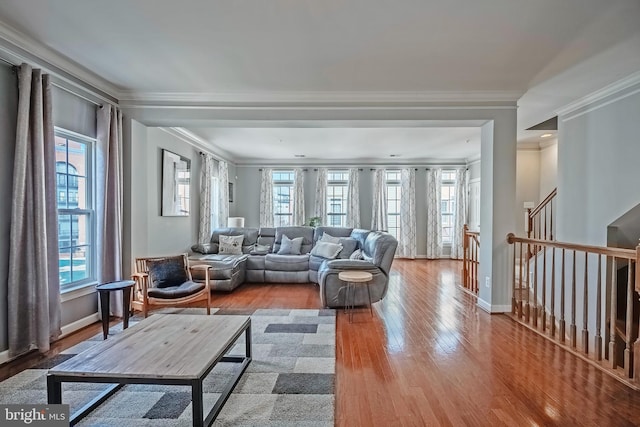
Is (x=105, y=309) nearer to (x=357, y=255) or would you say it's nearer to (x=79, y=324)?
(x=79, y=324)

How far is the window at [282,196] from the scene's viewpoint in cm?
912

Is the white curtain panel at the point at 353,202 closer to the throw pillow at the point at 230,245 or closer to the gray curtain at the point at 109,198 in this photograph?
the throw pillow at the point at 230,245

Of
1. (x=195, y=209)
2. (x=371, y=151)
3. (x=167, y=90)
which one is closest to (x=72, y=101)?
(x=167, y=90)

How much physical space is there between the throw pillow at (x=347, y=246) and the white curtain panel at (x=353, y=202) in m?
2.56

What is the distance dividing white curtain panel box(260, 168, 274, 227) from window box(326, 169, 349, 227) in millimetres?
1582

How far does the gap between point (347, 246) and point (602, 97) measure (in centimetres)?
423

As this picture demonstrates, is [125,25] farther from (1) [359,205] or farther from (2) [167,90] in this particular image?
(1) [359,205]

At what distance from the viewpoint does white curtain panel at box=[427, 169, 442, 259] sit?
29.4 feet

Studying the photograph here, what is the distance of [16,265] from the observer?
274cm

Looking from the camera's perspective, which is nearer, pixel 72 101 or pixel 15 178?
pixel 15 178

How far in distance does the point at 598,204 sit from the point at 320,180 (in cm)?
602

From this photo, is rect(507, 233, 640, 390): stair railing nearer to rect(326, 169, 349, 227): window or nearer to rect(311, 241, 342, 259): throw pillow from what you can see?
rect(311, 241, 342, 259): throw pillow

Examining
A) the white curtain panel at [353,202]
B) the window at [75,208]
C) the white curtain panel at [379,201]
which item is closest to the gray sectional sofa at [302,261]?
the window at [75,208]

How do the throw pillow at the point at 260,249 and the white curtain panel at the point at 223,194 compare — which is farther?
the white curtain panel at the point at 223,194
